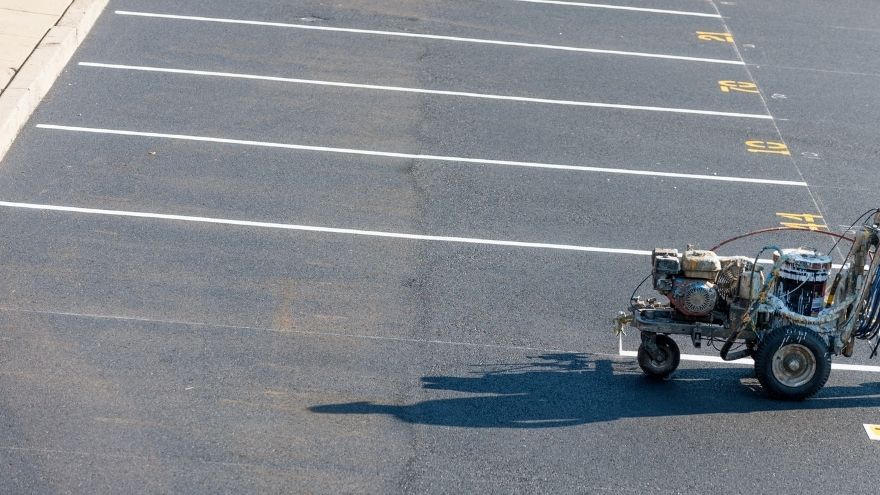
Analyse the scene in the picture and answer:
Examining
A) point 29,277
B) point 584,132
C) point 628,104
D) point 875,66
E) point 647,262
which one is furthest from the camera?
point 875,66

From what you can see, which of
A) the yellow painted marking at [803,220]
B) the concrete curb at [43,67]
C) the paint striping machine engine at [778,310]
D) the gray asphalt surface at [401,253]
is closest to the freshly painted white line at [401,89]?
the gray asphalt surface at [401,253]

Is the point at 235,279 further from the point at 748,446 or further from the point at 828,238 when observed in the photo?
the point at 828,238

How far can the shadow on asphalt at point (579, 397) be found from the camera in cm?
860

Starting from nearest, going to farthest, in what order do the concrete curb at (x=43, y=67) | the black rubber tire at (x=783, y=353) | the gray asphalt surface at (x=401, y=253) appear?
the gray asphalt surface at (x=401, y=253), the black rubber tire at (x=783, y=353), the concrete curb at (x=43, y=67)

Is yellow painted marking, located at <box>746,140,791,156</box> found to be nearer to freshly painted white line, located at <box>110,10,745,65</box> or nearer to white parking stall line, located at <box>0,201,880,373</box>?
freshly painted white line, located at <box>110,10,745,65</box>

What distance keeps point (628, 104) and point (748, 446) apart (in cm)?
763

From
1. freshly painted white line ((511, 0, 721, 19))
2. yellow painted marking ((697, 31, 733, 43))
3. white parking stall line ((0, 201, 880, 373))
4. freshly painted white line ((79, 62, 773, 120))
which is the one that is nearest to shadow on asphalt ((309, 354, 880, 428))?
white parking stall line ((0, 201, 880, 373))

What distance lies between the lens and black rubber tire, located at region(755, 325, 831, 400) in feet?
28.8

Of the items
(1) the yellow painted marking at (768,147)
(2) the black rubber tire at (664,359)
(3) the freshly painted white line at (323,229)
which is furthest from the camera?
(1) the yellow painted marking at (768,147)

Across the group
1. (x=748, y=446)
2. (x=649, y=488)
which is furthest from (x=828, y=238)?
(x=649, y=488)

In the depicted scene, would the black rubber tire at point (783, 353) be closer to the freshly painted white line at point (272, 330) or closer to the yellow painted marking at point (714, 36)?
the freshly painted white line at point (272, 330)

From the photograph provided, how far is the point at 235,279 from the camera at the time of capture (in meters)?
10.5

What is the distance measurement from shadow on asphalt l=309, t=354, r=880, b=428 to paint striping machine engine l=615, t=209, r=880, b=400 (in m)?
0.37

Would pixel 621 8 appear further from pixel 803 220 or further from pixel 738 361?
pixel 738 361
